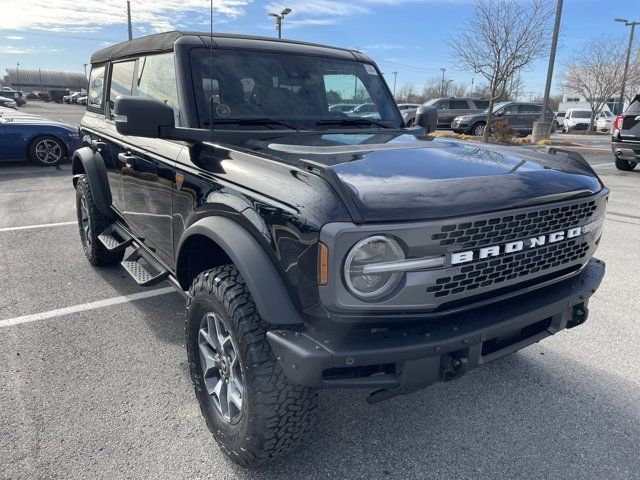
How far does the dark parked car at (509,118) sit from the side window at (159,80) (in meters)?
20.1

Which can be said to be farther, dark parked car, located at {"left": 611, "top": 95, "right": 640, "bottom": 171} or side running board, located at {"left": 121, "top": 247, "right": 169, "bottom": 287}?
dark parked car, located at {"left": 611, "top": 95, "right": 640, "bottom": 171}

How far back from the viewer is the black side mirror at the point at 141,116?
8.39 feet

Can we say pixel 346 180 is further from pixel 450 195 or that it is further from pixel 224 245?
pixel 224 245

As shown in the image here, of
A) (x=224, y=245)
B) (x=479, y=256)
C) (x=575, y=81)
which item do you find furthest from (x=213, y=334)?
(x=575, y=81)

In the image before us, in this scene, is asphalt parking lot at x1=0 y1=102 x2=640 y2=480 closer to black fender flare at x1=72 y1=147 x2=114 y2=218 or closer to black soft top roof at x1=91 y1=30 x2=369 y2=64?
black fender flare at x1=72 y1=147 x2=114 y2=218

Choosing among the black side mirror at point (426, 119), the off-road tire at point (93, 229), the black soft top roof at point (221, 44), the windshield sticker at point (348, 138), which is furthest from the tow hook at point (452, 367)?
the off-road tire at point (93, 229)

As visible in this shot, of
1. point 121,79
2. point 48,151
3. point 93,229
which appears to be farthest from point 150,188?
point 48,151

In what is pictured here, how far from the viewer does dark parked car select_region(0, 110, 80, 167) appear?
35.7 feet

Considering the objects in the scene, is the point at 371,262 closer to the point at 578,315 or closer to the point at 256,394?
the point at 256,394

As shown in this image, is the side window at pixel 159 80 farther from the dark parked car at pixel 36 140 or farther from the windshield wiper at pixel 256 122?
the dark parked car at pixel 36 140

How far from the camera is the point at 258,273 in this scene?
6.50 feet

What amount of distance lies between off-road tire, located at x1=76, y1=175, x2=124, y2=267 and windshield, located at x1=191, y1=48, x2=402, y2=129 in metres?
2.00

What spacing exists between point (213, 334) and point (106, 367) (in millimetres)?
Answer: 1123

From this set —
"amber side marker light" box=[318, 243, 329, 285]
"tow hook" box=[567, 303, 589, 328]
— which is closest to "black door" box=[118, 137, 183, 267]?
"amber side marker light" box=[318, 243, 329, 285]
